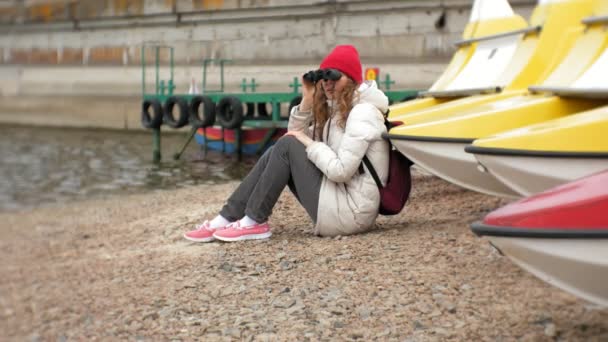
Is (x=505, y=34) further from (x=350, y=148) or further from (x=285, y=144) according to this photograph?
(x=285, y=144)

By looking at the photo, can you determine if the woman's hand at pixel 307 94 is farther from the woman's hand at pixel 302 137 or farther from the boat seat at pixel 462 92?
the boat seat at pixel 462 92

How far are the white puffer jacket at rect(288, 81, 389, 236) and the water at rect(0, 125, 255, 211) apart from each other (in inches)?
147

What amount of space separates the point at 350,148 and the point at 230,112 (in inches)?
380

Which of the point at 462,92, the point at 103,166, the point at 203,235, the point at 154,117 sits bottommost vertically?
the point at 103,166

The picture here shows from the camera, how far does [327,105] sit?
5.31 meters

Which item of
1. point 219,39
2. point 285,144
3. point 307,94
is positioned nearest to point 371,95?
point 307,94

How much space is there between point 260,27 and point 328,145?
1620 cm

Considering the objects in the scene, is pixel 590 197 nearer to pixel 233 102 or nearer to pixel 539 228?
pixel 539 228

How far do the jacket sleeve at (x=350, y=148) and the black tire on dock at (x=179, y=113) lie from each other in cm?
1041

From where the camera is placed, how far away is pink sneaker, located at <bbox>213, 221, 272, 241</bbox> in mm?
5344

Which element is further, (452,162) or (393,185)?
(452,162)

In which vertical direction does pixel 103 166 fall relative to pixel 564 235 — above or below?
below

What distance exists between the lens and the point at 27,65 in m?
28.9

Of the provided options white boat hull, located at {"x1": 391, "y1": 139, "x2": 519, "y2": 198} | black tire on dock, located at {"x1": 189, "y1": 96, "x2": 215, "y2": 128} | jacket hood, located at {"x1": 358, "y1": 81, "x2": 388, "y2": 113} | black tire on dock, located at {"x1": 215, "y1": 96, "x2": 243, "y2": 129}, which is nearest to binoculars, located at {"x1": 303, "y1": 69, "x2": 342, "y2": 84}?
jacket hood, located at {"x1": 358, "y1": 81, "x2": 388, "y2": 113}
